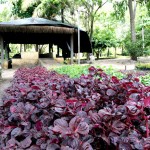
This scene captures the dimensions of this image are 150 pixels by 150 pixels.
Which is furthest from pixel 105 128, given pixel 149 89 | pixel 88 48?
pixel 88 48

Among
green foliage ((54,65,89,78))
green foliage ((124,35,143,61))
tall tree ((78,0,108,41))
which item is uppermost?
tall tree ((78,0,108,41))

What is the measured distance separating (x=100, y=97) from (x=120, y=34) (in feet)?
130

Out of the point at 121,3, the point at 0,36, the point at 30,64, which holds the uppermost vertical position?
the point at 121,3

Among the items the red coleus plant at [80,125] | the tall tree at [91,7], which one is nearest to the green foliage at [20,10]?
the tall tree at [91,7]

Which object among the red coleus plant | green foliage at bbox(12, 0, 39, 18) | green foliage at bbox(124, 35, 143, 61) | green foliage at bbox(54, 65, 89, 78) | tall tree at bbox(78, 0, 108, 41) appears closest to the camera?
the red coleus plant

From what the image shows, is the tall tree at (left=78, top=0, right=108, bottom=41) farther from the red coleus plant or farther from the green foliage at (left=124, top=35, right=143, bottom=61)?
the red coleus plant

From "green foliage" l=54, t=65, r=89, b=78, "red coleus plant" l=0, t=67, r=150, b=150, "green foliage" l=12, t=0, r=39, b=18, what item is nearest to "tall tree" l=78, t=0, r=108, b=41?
"green foliage" l=12, t=0, r=39, b=18

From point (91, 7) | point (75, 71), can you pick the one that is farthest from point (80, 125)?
point (91, 7)

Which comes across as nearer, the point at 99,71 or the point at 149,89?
the point at 149,89

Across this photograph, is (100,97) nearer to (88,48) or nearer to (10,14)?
(88,48)

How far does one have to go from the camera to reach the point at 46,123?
5.31 ft

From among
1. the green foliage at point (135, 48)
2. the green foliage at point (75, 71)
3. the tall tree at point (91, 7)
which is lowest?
the green foliage at point (75, 71)

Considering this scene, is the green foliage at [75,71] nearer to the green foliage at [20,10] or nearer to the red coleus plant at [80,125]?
the red coleus plant at [80,125]

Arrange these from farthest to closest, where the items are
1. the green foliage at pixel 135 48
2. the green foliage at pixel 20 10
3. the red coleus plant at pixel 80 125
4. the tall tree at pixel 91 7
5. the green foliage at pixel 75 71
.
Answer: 1. the green foliage at pixel 20 10
2. the tall tree at pixel 91 7
3. the green foliage at pixel 135 48
4. the green foliage at pixel 75 71
5. the red coleus plant at pixel 80 125
